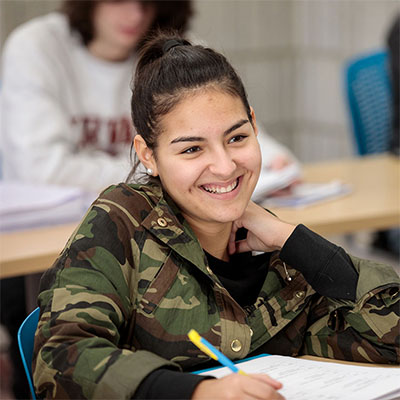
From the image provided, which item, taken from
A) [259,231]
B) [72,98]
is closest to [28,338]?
[259,231]

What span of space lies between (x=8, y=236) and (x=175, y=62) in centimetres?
82

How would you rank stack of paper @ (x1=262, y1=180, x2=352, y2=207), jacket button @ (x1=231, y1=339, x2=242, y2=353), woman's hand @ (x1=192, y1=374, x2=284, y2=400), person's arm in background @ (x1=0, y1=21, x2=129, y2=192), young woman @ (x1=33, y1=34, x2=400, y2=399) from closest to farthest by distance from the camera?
1. woman's hand @ (x1=192, y1=374, x2=284, y2=400)
2. young woman @ (x1=33, y1=34, x2=400, y2=399)
3. jacket button @ (x1=231, y1=339, x2=242, y2=353)
4. stack of paper @ (x1=262, y1=180, x2=352, y2=207)
5. person's arm in background @ (x1=0, y1=21, x2=129, y2=192)

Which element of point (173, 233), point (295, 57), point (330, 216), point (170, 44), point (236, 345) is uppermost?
point (170, 44)

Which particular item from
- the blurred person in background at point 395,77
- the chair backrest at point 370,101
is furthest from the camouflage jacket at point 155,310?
the chair backrest at point 370,101

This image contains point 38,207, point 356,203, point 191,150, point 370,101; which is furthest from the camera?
point 370,101

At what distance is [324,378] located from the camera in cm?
102

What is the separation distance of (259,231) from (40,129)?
49.3 inches

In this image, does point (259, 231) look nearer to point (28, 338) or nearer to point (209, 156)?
point (209, 156)

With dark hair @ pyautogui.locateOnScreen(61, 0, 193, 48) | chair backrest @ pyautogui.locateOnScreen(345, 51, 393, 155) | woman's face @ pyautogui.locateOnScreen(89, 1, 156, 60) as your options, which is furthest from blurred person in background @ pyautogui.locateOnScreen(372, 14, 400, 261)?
woman's face @ pyautogui.locateOnScreen(89, 1, 156, 60)

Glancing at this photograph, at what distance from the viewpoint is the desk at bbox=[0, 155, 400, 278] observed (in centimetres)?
165

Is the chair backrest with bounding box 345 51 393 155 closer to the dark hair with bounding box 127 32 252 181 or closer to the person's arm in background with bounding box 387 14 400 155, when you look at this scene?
the person's arm in background with bounding box 387 14 400 155

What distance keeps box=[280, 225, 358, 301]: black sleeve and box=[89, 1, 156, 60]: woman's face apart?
4.55 feet

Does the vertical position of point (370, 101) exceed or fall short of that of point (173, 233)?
it falls short

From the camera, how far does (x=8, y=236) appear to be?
1807 millimetres
